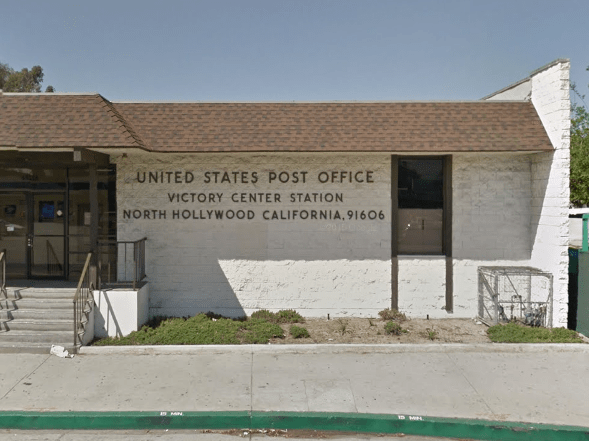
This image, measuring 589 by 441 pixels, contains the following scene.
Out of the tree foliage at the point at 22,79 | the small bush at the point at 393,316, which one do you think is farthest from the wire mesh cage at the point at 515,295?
the tree foliage at the point at 22,79

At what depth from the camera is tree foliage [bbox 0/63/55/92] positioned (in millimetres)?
52438

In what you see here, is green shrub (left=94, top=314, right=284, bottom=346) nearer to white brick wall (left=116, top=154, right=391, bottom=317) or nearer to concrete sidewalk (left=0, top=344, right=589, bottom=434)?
concrete sidewalk (left=0, top=344, right=589, bottom=434)

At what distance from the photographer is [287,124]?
10.5 meters

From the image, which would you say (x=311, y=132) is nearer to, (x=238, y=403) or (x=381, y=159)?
(x=381, y=159)

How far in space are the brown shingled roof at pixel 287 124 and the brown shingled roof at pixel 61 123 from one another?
0.02 m

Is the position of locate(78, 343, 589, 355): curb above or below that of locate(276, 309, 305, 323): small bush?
below

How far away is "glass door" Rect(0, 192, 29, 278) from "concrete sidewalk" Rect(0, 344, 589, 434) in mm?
→ 3394

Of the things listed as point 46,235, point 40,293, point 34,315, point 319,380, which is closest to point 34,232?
point 46,235

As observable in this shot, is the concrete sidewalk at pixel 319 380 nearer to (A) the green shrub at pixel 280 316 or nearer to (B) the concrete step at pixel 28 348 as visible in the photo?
(B) the concrete step at pixel 28 348

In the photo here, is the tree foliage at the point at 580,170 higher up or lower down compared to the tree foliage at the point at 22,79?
lower down

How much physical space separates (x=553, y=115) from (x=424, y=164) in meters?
2.70

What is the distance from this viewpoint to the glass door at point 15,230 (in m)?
10.9

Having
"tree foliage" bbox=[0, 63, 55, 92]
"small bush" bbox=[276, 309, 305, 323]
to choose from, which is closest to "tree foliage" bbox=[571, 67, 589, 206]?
"small bush" bbox=[276, 309, 305, 323]

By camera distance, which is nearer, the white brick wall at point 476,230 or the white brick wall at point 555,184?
the white brick wall at point 555,184
